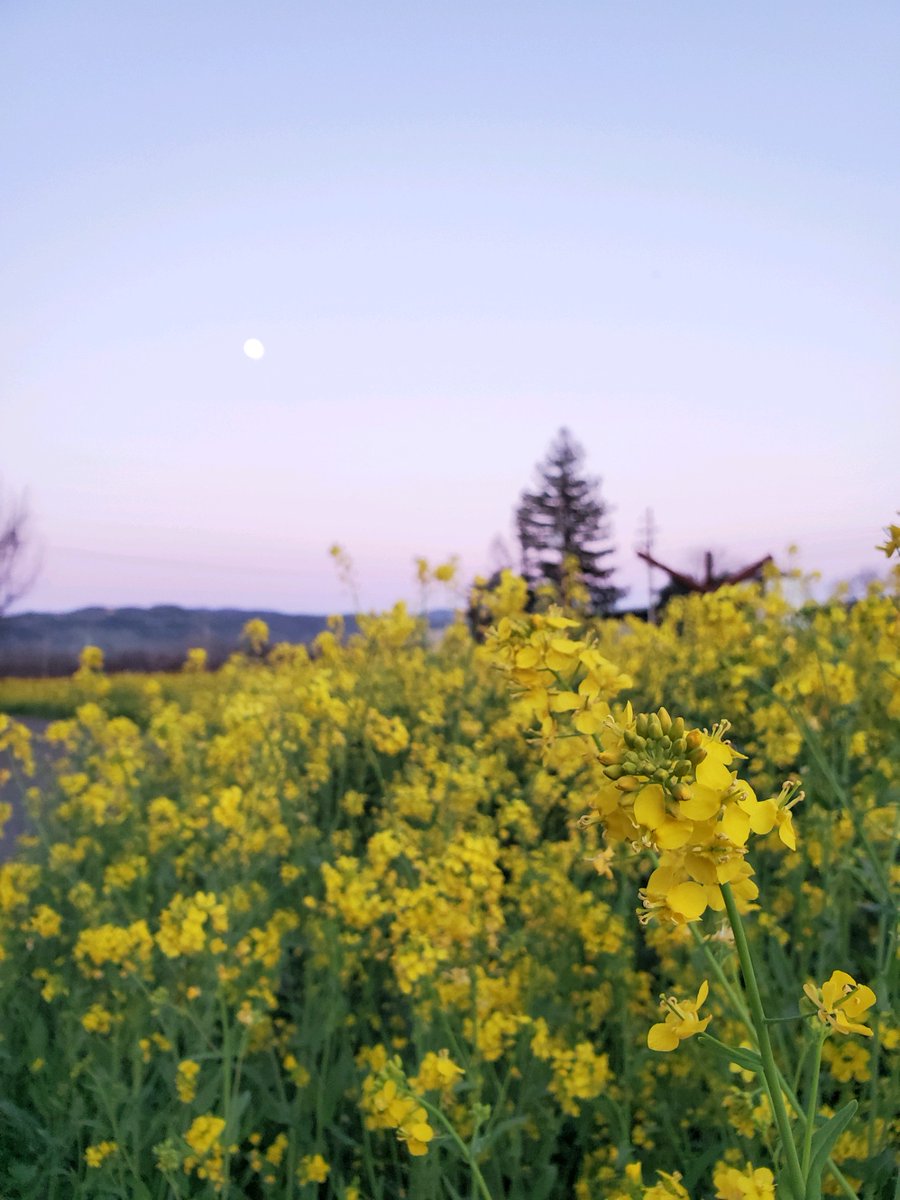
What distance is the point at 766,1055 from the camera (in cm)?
86

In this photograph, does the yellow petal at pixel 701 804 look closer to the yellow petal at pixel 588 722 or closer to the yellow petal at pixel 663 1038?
the yellow petal at pixel 663 1038

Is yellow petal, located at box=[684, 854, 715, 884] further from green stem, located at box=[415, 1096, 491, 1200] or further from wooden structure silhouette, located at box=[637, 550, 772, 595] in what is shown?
wooden structure silhouette, located at box=[637, 550, 772, 595]

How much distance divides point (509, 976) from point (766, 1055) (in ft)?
5.35

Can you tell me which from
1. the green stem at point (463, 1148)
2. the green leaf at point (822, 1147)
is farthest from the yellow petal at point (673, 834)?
the green stem at point (463, 1148)

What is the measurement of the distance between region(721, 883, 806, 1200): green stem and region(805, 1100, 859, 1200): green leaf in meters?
0.01

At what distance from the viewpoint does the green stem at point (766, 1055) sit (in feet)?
2.64

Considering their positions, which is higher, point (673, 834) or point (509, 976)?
point (673, 834)

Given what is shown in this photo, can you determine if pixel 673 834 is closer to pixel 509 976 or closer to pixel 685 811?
pixel 685 811

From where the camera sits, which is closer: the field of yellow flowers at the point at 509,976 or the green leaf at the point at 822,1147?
the green leaf at the point at 822,1147

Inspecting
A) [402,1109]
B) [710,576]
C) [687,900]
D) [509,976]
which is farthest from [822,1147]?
[710,576]

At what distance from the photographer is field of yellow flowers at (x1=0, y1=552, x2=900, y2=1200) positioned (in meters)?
1.08

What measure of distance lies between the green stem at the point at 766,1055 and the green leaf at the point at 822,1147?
12 mm

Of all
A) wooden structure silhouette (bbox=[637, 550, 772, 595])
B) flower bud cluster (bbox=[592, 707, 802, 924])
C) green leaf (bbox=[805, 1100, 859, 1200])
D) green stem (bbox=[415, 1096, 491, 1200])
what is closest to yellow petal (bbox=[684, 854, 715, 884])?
flower bud cluster (bbox=[592, 707, 802, 924])

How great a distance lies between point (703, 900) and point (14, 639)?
18.6 metres
